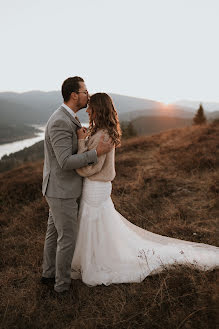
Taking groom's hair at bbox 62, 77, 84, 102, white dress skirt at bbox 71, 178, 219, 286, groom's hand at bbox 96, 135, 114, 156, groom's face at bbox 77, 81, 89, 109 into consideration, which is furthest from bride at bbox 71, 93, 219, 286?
groom's hair at bbox 62, 77, 84, 102

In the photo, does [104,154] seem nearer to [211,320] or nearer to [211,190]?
[211,320]

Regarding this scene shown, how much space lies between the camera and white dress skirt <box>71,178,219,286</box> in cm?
294

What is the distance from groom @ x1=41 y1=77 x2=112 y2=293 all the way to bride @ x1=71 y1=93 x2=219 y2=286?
163 mm

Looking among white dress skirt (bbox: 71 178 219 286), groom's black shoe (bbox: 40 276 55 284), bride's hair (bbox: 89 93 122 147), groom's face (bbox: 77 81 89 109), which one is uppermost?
groom's face (bbox: 77 81 89 109)

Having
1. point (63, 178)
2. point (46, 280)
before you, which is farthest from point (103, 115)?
point (46, 280)

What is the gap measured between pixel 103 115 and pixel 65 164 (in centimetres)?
63

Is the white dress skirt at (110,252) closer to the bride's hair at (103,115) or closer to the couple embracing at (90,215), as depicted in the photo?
the couple embracing at (90,215)

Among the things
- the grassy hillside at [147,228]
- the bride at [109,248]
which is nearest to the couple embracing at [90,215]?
the bride at [109,248]

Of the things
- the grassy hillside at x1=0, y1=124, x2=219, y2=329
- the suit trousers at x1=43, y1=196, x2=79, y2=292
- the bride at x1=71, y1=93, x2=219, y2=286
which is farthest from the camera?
the bride at x1=71, y1=93, x2=219, y2=286

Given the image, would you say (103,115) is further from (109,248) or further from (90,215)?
(109,248)

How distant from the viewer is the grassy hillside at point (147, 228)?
2.35m

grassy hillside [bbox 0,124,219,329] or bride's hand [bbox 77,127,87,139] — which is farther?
bride's hand [bbox 77,127,87,139]

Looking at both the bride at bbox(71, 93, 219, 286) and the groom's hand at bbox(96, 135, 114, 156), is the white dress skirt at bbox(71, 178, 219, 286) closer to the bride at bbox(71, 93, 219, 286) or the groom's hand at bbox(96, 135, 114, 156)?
the bride at bbox(71, 93, 219, 286)

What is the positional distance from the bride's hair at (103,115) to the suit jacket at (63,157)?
8.5 inches
